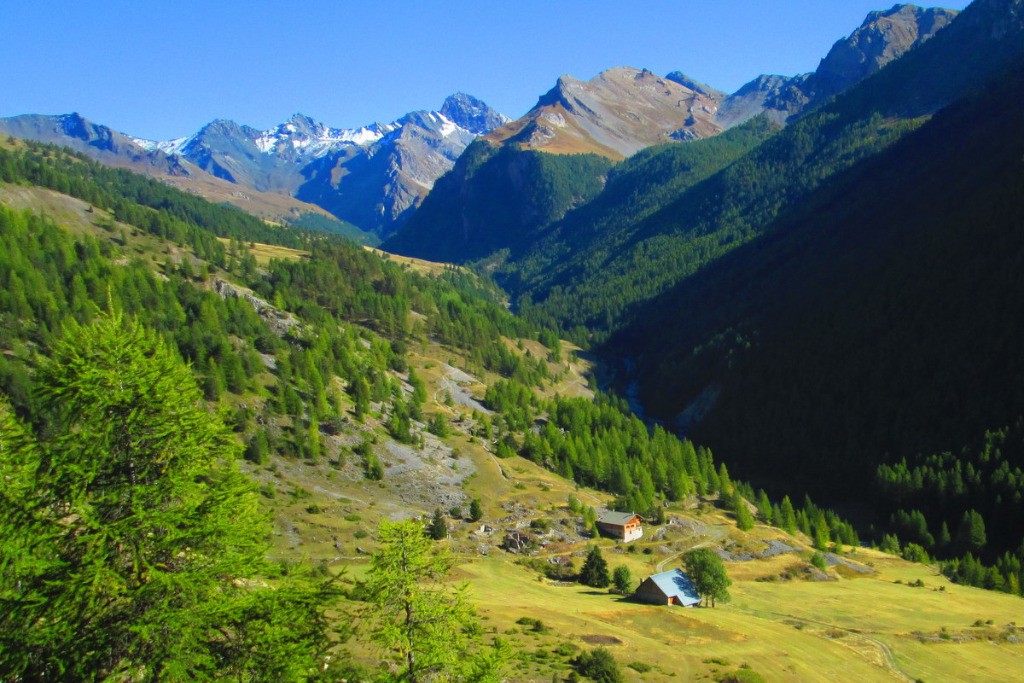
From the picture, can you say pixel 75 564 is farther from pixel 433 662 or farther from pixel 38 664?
pixel 433 662

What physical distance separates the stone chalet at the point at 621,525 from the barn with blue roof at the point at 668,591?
20.1 meters

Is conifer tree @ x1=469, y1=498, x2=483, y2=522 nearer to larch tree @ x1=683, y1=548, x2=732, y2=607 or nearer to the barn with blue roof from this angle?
the barn with blue roof

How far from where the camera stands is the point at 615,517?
100188 millimetres

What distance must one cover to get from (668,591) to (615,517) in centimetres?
2688

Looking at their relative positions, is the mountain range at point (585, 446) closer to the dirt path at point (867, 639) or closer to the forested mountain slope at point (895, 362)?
the dirt path at point (867, 639)

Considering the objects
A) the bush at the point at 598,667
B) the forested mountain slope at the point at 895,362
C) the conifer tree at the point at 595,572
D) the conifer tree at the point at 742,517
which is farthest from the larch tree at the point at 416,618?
the forested mountain slope at the point at 895,362

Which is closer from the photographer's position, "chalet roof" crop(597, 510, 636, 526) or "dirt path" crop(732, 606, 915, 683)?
"dirt path" crop(732, 606, 915, 683)

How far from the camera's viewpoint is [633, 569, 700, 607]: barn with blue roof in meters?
72.9

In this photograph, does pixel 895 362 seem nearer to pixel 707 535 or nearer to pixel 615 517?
pixel 707 535

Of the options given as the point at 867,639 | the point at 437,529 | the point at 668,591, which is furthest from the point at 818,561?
the point at 437,529

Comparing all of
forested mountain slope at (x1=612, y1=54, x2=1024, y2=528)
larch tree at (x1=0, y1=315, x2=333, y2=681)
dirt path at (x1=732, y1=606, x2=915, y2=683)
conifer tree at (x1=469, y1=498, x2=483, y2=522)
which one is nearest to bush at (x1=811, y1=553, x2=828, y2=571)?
dirt path at (x1=732, y1=606, x2=915, y2=683)

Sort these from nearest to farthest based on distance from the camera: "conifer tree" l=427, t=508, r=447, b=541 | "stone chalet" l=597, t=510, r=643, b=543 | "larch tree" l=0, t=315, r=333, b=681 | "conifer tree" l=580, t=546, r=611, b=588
→ "larch tree" l=0, t=315, r=333, b=681
"conifer tree" l=580, t=546, r=611, b=588
"conifer tree" l=427, t=508, r=447, b=541
"stone chalet" l=597, t=510, r=643, b=543

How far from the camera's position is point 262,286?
174 m

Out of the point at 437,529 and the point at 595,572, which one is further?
the point at 437,529
